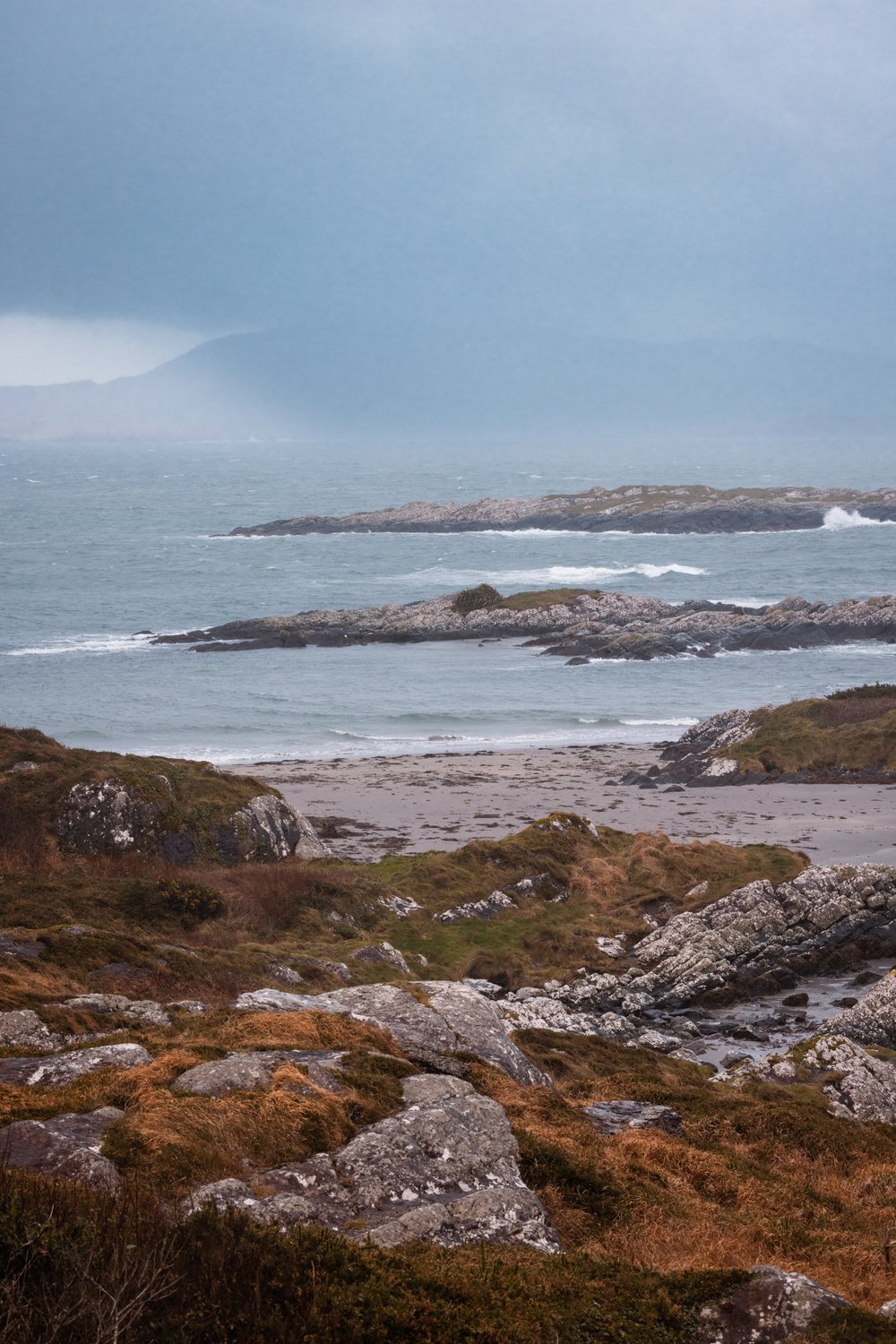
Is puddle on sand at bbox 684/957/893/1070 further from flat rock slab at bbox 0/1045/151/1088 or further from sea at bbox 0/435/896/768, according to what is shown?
sea at bbox 0/435/896/768

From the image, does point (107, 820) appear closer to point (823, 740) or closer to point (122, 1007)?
point (122, 1007)

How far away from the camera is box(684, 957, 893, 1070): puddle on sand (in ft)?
62.1

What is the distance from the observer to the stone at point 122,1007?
13062 millimetres

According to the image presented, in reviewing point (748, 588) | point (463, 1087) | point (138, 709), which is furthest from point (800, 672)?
point (463, 1087)

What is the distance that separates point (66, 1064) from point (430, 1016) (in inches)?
185

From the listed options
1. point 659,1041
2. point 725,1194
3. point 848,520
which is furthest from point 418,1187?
point 848,520

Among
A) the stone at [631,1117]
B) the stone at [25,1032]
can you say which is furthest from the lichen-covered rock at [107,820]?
the stone at [631,1117]

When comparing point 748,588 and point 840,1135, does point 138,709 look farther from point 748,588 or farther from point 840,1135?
point 748,588

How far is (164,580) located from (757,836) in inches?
3258

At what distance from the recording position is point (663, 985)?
22188mm

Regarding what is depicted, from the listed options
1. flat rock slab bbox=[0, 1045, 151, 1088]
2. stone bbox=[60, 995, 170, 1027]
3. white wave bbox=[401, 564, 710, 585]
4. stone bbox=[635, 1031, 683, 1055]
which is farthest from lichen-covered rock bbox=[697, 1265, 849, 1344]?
white wave bbox=[401, 564, 710, 585]

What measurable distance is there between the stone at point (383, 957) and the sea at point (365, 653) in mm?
28309

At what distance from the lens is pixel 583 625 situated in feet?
262

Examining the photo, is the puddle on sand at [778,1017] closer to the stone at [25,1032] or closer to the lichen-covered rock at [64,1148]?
the stone at [25,1032]
